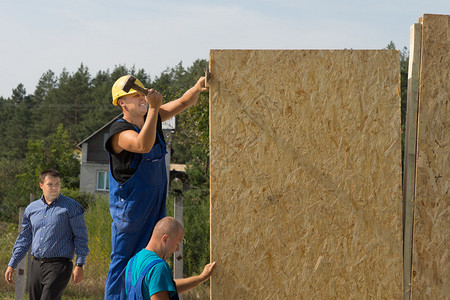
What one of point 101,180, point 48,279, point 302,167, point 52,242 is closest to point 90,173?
point 101,180

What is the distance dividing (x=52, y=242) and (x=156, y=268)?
2.90 metres

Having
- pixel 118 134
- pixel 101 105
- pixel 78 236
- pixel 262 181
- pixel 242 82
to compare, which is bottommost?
pixel 78 236

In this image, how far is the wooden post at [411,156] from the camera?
3984mm

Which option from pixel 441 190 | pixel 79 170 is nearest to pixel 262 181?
pixel 441 190

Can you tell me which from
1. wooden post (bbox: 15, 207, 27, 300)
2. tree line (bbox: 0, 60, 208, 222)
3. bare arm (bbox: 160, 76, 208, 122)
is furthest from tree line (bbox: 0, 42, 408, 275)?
bare arm (bbox: 160, 76, 208, 122)

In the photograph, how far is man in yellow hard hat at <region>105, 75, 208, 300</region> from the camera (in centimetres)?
391

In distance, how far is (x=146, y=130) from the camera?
3727 mm

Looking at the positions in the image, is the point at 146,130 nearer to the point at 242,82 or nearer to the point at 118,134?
the point at 118,134

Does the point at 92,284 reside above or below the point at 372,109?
below

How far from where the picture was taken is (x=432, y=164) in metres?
3.98

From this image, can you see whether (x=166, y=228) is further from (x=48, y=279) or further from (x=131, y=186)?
(x=48, y=279)

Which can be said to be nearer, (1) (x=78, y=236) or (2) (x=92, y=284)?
(1) (x=78, y=236)

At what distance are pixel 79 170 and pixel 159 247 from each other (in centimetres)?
4191

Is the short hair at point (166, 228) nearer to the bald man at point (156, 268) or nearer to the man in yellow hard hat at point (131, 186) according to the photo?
the bald man at point (156, 268)
